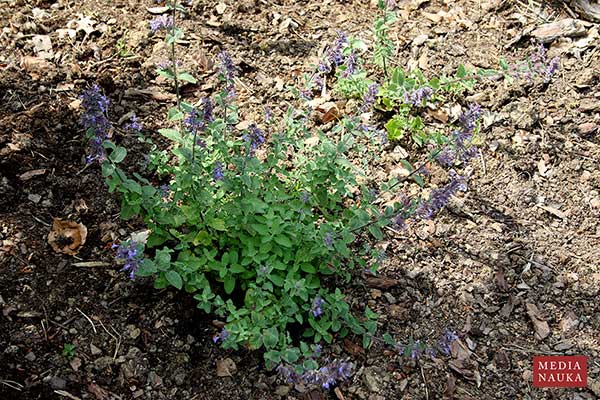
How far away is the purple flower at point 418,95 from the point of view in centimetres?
388

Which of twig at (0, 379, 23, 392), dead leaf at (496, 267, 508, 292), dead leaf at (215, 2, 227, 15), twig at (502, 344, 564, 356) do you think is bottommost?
twig at (0, 379, 23, 392)

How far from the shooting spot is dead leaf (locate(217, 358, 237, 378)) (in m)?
3.06

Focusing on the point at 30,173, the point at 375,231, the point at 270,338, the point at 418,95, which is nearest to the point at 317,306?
the point at 270,338

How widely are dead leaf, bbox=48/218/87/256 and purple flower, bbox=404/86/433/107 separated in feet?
6.54

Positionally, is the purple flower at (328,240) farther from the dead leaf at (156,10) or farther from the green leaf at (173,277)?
the dead leaf at (156,10)

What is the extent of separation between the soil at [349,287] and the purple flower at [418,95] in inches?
12.7

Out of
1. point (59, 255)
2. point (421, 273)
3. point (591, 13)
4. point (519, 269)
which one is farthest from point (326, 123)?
point (591, 13)

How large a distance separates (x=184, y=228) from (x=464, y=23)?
2.67m

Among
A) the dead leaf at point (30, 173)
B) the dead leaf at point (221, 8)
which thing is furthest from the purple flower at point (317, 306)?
the dead leaf at point (221, 8)

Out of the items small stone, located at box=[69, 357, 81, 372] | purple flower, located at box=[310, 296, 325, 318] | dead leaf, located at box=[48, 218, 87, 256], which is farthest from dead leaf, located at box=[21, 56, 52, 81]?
purple flower, located at box=[310, 296, 325, 318]

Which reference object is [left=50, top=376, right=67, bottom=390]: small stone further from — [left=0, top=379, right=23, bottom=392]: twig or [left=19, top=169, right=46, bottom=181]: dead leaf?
[left=19, top=169, right=46, bottom=181]: dead leaf

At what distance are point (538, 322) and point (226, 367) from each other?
63.8 inches

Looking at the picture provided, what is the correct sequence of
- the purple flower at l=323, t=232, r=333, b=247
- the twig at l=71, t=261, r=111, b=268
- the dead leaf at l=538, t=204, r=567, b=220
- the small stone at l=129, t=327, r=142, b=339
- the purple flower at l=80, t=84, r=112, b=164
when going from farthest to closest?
the dead leaf at l=538, t=204, r=567, b=220 → the twig at l=71, t=261, r=111, b=268 → the small stone at l=129, t=327, r=142, b=339 → the purple flower at l=323, t=232, r=333, b=247 → the purple flower at l=80, t=84, r=112, b=164

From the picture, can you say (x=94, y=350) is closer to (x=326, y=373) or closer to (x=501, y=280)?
(x=326, y=373)
